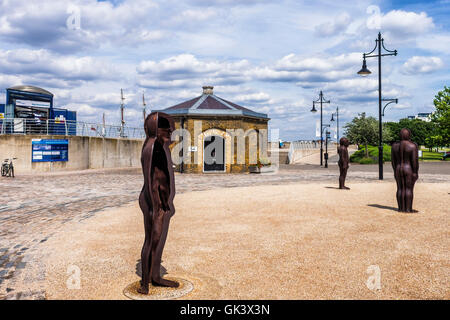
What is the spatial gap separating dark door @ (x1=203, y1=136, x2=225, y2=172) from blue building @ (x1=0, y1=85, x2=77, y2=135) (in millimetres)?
9376

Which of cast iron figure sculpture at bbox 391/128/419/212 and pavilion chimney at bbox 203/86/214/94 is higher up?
pavilion chimney at bbox 203/86/214/94

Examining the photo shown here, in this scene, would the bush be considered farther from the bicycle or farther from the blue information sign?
the bicycle

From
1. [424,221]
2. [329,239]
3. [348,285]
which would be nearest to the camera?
[348,285]

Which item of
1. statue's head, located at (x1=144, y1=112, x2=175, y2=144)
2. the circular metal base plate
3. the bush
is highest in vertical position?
statue's head, located at (x1=144, y1=112, x2=175, y2=144)

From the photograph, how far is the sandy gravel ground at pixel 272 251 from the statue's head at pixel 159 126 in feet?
5.87

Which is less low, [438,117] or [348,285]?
[438,117]

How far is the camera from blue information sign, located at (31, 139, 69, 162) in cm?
2355

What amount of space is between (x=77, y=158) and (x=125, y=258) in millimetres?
21833

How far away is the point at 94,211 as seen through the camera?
991 cm

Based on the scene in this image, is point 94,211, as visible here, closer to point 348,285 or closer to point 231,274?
point 231,274

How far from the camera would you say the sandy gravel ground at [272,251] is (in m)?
4.46

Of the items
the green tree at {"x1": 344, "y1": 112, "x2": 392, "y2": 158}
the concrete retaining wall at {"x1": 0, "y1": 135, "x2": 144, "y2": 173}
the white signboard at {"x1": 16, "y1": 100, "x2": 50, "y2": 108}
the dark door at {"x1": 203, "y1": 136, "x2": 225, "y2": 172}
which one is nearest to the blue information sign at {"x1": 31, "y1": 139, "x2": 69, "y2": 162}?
the concrete retaining wall at {"x1": 0, "y1": 135, "x2": 144, "y2": 173}

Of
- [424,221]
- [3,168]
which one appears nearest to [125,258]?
[424,221]
